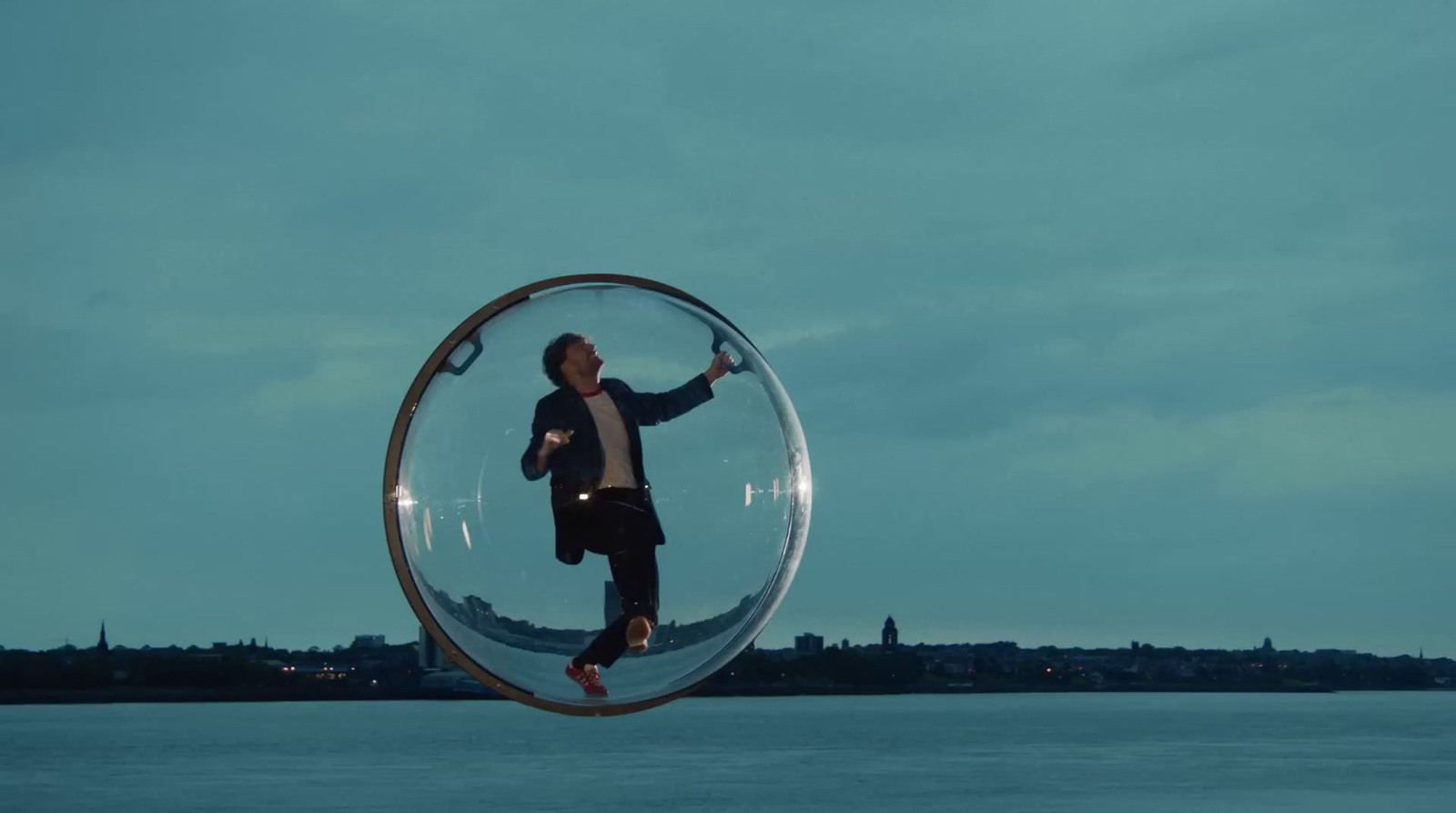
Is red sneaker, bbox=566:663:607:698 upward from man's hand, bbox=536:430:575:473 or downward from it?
downward

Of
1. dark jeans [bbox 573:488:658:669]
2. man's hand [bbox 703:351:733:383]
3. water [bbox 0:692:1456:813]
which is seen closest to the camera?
dark jeans [bbox 573:488:658:669]

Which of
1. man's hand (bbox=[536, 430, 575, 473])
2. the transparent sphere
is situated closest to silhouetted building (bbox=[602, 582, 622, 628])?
the transparent sphere

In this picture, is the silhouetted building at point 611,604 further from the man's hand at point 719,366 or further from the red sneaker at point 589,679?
the man's hand at point 719,366

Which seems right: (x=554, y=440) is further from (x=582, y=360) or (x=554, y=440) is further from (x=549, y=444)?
(x=582, y=360)

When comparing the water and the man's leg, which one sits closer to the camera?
the man's leg

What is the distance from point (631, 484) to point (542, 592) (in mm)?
339

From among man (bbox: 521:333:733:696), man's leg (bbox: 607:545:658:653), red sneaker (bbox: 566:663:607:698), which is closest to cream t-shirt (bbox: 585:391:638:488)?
man (bbox: 521:333:733:696)

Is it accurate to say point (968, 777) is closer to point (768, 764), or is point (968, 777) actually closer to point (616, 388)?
point (768, 764)

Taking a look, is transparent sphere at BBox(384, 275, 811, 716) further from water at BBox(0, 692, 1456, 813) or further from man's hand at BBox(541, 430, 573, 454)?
water at BBox(0, 692, 1456, 813)

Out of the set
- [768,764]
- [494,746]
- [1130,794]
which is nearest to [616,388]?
[1130,794]

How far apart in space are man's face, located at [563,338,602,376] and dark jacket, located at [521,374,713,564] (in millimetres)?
49

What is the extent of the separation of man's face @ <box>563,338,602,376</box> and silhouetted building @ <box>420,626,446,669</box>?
834 millimetres

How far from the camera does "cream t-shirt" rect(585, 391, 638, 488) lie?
4.75 meters

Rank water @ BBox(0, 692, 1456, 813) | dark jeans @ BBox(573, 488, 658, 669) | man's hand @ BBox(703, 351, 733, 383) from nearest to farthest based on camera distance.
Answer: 1. dark jeans @ BBox(573, 488, 658, 669)
2. man's hand @ BBox(703, 351, 733, 383)
3. water @ BBox(0, 692, 1456, 813)
